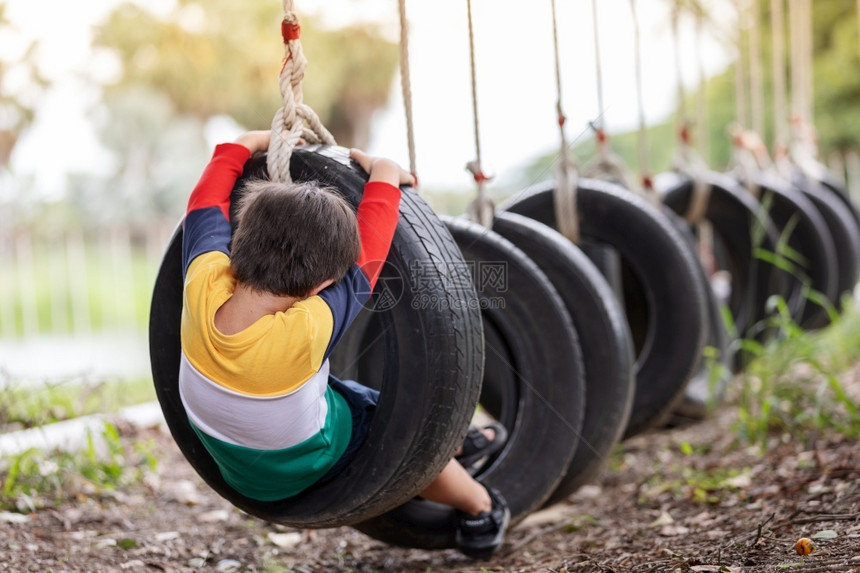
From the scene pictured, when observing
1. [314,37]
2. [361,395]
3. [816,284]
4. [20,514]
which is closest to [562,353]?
[361,395]

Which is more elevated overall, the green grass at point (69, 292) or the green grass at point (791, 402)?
the green grass at point (69, 292)

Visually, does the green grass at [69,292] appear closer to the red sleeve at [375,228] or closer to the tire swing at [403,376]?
the tire swing at [403,376]

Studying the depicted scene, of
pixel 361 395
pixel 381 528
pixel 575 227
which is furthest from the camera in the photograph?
pixel 575 227

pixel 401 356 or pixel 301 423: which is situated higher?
pixel 401 356

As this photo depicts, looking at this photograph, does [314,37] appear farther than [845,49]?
Yes

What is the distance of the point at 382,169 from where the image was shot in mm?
1784

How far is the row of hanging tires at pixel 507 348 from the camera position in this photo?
1715 mm

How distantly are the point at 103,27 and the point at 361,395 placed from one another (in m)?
13.2

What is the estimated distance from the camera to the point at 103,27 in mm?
13391

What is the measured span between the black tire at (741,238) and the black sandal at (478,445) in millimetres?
1890

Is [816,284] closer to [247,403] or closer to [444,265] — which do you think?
[444,265]

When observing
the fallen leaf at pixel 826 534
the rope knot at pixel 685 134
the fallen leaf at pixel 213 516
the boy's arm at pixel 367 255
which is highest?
the rope knot at pixel 685 134

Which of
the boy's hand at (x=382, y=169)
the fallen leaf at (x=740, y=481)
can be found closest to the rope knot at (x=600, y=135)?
the fallen leaf at (x=740, y=481)

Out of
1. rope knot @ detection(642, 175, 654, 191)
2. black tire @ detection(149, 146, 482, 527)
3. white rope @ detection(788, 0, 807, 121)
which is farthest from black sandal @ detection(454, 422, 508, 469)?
white rope @ detection(788, 0, 807, 121)
